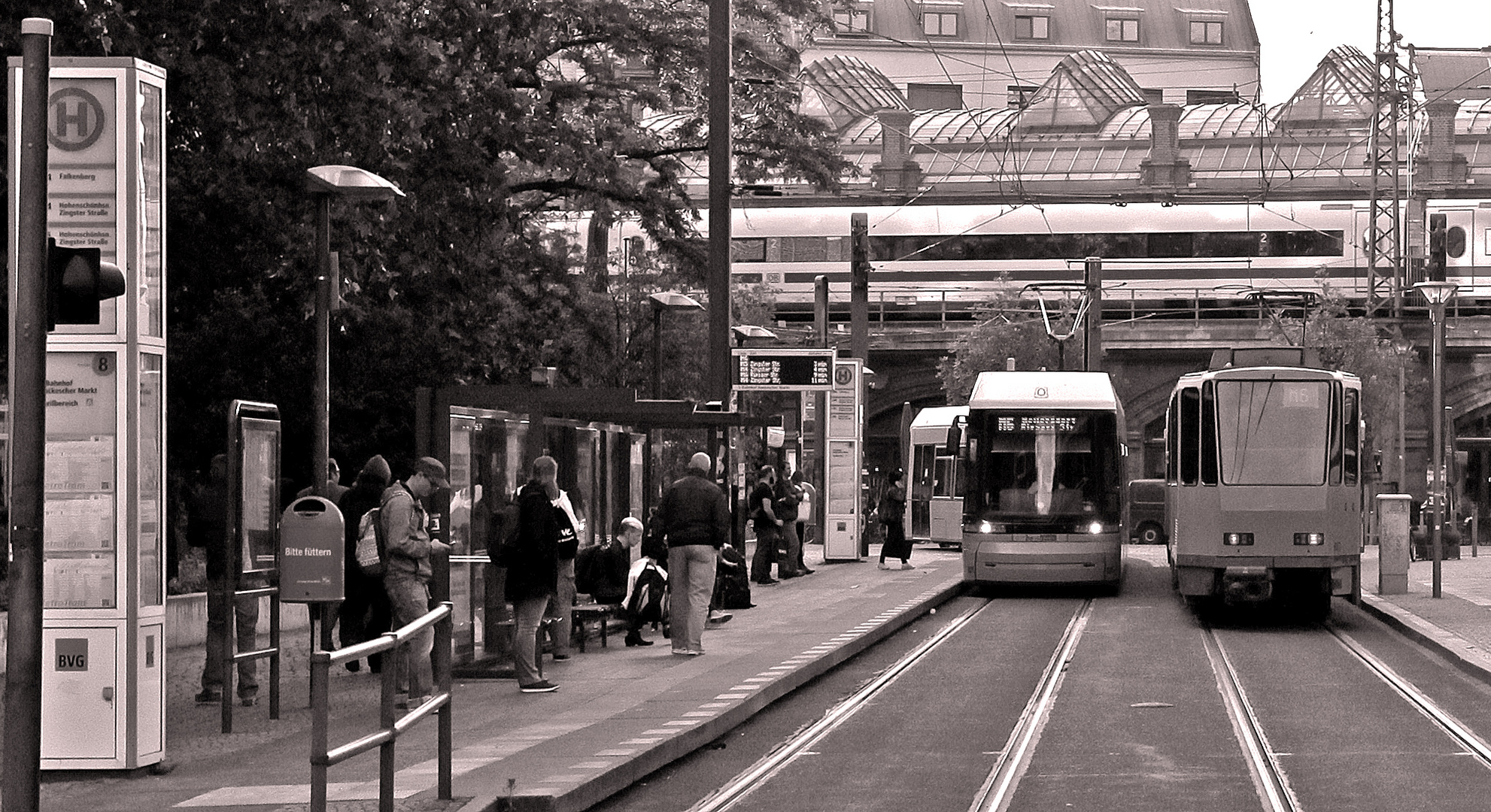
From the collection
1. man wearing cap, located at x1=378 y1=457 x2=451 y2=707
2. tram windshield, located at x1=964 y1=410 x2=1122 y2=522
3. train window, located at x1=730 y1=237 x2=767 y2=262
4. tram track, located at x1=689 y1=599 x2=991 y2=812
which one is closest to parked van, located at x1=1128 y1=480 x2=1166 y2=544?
train window, located at x1=730 y1=237 x2=767 y2=262

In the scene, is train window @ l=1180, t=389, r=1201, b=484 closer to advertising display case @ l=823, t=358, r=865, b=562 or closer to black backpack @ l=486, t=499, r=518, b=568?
black backpack @ l=486, t=499, r=518, b=568

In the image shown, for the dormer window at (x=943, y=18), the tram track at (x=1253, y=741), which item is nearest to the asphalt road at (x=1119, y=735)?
the tram track at (x=1253, y=741)

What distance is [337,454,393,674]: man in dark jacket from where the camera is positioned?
1695 centimetres

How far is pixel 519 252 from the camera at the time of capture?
2641 cm

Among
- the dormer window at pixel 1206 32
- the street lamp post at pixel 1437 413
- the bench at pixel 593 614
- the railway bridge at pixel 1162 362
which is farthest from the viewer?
the dormer window at pixel 1206 32

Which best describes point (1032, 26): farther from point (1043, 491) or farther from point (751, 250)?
point (1043, 491)

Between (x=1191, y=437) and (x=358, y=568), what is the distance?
34.5ft

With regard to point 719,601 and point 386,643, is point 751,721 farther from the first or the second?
point 719,601

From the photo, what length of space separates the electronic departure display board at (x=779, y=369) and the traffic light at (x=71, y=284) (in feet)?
58.4

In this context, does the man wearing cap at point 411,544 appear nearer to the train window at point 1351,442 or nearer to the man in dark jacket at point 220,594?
the man in dark jacket at point 220,594

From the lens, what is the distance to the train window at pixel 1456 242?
58156 mm

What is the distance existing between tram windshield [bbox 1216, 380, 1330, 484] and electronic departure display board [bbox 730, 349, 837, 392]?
5.47m

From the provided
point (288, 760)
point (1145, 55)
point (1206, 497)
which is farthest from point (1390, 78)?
point (1145, 55)

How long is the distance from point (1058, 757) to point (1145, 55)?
97221 mm
